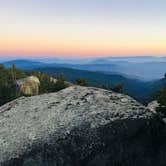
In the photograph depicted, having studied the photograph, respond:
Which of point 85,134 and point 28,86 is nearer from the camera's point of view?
point 85,134

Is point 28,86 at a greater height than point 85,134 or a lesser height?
lesser

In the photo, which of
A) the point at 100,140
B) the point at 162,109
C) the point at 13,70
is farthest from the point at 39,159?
the point at 13,70

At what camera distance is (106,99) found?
27031 millimetres

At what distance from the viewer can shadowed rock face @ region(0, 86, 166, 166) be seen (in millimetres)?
22578

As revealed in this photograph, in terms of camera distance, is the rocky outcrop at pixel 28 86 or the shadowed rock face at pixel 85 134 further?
the rocky outcrop at pixel 28 86

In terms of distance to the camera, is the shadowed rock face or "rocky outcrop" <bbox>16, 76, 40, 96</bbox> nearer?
the shadowed rock face

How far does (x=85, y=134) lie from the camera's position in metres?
23.4

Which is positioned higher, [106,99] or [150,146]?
[106,99]

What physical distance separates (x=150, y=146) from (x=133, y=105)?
322 cm

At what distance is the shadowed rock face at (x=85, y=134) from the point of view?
22.6 m

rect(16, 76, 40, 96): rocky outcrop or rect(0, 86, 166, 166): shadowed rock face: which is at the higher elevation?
rect(0, 86, 166, 166): shadowed rock face

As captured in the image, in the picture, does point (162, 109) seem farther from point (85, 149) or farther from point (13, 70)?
point (13, 70)

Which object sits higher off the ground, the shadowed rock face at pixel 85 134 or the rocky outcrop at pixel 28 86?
the shadowed rock face at pixel 85 134

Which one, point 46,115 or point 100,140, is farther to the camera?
point 46,115
